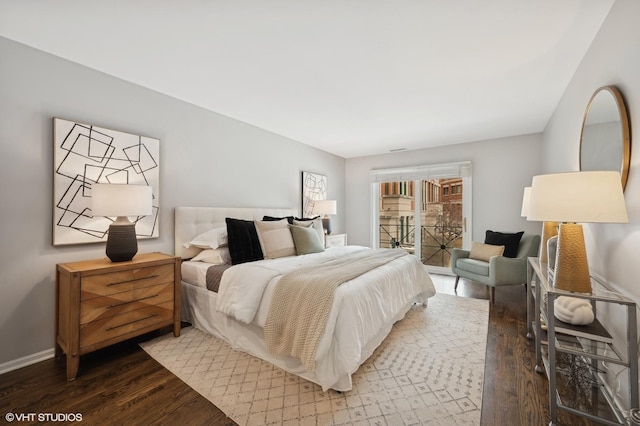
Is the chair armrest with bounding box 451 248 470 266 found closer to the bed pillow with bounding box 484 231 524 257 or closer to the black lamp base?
the bed pillow with bounding box 484 231 524 257

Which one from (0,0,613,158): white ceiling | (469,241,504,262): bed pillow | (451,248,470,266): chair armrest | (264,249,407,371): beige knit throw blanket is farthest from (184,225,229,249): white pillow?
(469,241,504,262): bed pillow

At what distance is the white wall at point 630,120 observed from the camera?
4.78 ft

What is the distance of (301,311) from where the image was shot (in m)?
1.87

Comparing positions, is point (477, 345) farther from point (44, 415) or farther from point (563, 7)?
point (44, 415)

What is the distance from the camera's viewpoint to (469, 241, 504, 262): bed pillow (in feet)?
12.5

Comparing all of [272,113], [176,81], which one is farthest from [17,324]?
[272,113]

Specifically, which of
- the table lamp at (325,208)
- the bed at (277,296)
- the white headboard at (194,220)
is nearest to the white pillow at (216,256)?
the bed at (277,296)

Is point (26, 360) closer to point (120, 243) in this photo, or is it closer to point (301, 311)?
point (120, 243)

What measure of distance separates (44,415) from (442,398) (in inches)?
94.7

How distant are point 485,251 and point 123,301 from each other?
14.1ft

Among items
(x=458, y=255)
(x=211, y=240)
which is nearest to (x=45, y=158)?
(x=211, y=240)

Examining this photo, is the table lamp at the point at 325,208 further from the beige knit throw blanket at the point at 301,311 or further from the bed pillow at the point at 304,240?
the beige knit throw blanket at the point at 301,311

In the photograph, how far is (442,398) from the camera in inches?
68.7

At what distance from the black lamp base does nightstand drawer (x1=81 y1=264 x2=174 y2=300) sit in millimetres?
159
